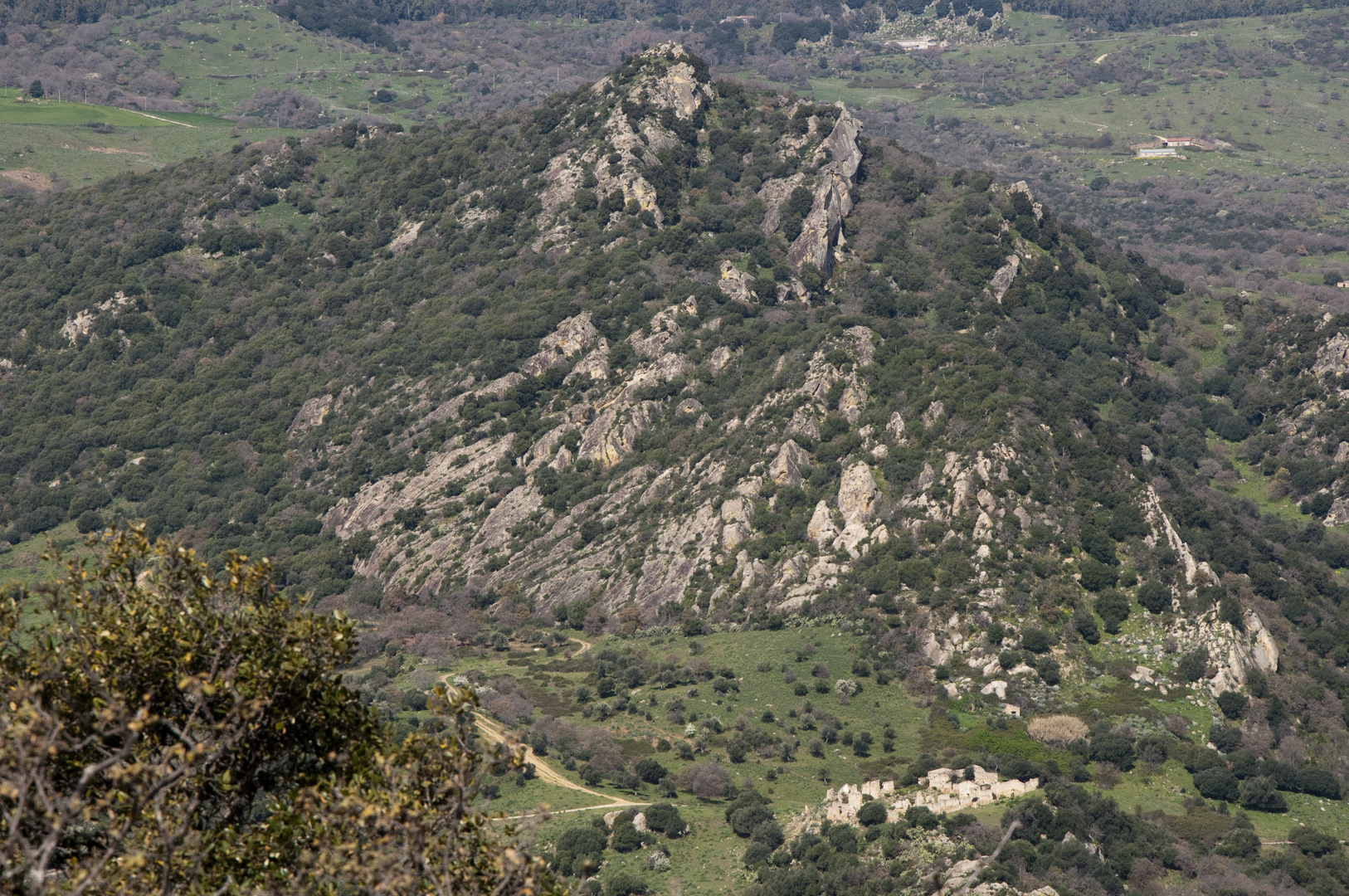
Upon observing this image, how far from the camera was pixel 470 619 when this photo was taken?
12275cm

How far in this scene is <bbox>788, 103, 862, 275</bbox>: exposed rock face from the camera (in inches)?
6398

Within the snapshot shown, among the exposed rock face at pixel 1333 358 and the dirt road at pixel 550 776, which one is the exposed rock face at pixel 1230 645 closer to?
the dirt road at pixel 550 776

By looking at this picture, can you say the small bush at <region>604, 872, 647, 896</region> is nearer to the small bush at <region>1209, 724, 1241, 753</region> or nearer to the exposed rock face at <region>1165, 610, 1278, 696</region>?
the small bush at <region>1209, 724, 1241, 753</region>

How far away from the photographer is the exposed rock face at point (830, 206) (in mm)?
162500

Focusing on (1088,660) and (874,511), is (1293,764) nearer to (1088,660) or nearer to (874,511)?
(1088,660)

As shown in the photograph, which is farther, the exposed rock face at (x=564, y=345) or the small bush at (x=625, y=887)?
the exposed rock face at (x=564, y=345)

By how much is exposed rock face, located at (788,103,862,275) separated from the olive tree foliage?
13693 centimetres

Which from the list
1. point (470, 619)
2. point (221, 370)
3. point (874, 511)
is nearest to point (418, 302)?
point (221, 370)

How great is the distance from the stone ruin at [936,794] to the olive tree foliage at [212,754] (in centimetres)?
5117

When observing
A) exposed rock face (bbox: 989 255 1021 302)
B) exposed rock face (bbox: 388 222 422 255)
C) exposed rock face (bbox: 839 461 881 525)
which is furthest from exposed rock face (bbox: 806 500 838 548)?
exposed rock face (bbox: 388 222 422 255)

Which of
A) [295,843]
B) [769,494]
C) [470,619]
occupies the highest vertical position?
[295,843]

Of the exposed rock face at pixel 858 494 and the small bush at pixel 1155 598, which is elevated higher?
the exposed rock face at pixel 858 494

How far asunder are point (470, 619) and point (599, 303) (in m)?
49.2

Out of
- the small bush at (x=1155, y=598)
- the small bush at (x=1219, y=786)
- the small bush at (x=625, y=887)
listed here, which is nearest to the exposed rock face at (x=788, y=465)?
the small bush at (x=1155, y=598)
